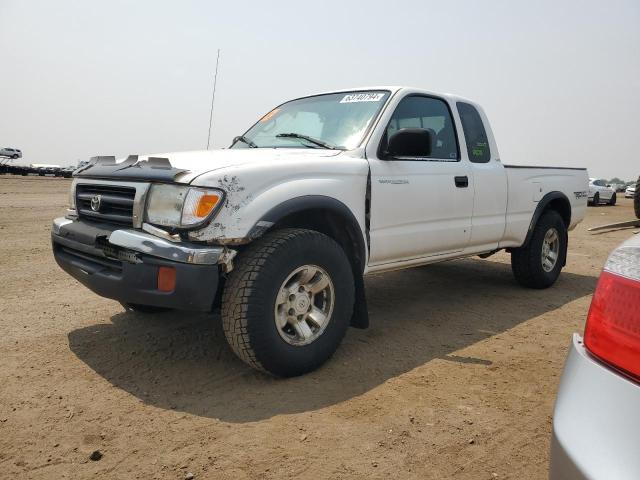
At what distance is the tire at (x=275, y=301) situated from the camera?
2.71 meters

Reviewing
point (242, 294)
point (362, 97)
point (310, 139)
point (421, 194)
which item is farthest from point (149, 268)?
point (362, 97)

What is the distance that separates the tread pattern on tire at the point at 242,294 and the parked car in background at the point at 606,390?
175 cm

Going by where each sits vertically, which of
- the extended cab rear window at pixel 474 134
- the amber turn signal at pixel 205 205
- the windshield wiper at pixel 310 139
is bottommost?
the amber turn signal at pixel 205 205

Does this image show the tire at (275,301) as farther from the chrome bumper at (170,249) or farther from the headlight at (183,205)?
the headlight at (183,205)

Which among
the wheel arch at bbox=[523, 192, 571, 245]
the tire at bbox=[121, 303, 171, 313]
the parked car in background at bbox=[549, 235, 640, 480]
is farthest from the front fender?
the wheel arch at bbox=[523, 192, 571, 245]

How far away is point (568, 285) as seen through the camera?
18.9 ft

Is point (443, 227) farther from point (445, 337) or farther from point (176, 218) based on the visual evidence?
point (176, 218)

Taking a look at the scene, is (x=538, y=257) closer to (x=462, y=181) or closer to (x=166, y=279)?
(x=462, y=181)

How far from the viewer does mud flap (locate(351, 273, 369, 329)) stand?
11.2 ft

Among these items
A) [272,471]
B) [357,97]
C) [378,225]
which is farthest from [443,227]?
[272,471]

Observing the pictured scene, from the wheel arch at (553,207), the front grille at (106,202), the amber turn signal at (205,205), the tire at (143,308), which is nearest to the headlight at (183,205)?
the amber turn signal at (205,205)

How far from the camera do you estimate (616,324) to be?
117 centimetres

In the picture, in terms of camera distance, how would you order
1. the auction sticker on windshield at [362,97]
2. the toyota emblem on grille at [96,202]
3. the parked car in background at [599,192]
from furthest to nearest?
the parked car in background at [599,192] < the auction sticker on windshield at [362,97] < the toyota emblem on grille at [96,202]

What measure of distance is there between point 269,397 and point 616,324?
1.97 m
